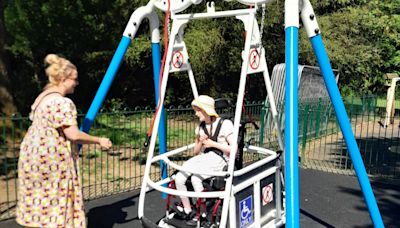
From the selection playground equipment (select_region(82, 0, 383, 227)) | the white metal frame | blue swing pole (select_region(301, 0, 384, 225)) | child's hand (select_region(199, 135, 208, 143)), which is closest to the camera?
playground equipment (select_region(82, 0, 383, 227))

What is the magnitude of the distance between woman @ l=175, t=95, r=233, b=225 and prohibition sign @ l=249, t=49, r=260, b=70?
1.64 feet

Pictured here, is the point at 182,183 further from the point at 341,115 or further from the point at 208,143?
the point at 341,115

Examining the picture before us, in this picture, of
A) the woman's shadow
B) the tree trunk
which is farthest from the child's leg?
the tree trunk

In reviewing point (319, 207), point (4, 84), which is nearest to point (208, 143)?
point (319, 207)

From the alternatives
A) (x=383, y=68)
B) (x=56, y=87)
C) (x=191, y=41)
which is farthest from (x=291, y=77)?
(x=383, y=68)

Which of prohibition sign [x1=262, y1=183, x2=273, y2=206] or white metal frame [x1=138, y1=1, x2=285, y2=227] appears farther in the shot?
prohibition sign [x1=262, y1=183, x2=273, y2=206]

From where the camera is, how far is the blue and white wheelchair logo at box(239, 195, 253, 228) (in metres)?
3.43

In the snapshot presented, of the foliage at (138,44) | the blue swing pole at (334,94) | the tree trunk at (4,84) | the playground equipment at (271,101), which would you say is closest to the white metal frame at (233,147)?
the playground equipment at (271,101)

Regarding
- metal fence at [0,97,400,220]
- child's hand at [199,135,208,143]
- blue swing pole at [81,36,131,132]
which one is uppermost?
blue swing pole at [81,36,131,132]

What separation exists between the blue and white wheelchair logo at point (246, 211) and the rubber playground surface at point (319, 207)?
121 centimetres

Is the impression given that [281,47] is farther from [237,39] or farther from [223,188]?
[223,188]

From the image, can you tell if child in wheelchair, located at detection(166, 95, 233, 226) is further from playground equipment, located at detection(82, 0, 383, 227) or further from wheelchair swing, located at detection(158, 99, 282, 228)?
playground equipment, located at detection(82, 0, 383, 227)

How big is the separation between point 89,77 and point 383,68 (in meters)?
17.0

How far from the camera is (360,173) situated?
11.2ft
